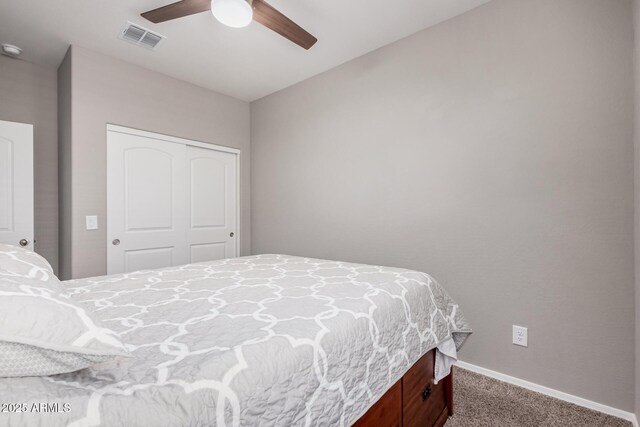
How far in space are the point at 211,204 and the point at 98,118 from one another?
4.40 feet

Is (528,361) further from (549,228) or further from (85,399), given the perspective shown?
(85,399)

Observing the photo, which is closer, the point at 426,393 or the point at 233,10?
the point at 426,393

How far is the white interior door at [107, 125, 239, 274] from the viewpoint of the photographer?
114 inches

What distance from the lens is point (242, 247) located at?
3900 millimetres

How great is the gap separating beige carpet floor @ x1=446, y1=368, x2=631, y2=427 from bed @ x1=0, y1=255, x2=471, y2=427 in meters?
0.17

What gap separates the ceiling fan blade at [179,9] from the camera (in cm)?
176

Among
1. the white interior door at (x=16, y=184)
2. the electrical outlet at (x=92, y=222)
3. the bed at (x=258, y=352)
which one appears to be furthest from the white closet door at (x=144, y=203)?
the bed at (x=258, y=352)

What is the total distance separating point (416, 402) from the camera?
1404 millimetres

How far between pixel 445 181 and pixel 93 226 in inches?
117

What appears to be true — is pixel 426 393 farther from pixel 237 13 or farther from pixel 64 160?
pixel 64 160

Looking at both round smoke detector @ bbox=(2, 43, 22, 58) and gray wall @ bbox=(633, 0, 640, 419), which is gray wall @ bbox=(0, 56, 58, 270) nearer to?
round smoke detector @ bbox=(2, 43, 22, 58)

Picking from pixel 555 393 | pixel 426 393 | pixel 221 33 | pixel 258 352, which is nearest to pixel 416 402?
pixel 426 393

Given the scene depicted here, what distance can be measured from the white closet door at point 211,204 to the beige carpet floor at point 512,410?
9.08ft

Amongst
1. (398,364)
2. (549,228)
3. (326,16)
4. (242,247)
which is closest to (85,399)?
(398,364)
